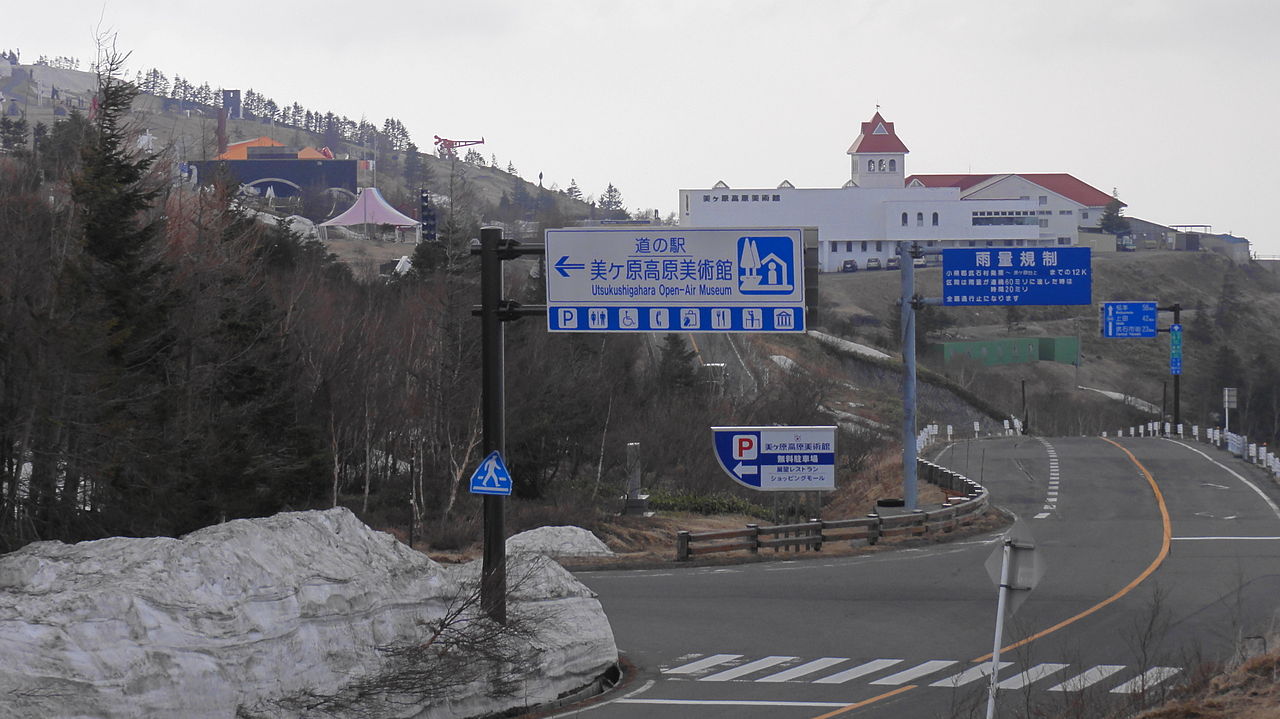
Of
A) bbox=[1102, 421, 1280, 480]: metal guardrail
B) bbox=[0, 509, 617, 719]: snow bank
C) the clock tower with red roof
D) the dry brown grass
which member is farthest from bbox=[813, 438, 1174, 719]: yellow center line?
the clock tower with red roof

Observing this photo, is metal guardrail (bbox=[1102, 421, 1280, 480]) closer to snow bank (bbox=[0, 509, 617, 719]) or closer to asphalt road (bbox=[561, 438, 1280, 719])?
asphalt road (bbox=[561, 438, 1280, 719])

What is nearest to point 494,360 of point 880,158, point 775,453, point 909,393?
point 775,453

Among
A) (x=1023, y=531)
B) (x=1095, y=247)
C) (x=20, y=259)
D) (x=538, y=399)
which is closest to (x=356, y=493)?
(x=538, y=399)

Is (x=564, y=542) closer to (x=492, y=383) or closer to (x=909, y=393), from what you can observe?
(x=909, y=393)

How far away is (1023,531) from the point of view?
34.6ft

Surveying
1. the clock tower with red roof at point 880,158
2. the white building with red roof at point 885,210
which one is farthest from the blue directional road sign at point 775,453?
the clock tower with red roof at point 880,158

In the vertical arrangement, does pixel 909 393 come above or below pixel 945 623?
above

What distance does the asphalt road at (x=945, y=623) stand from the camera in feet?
43.2

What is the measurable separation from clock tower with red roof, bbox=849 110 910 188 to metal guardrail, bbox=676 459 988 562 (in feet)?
350

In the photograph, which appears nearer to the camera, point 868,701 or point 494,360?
point 868,701

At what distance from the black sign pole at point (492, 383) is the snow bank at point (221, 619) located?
2.45 ft

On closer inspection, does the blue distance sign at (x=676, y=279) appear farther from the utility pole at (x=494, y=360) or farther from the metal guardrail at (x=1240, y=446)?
the metal guardrail at (x=1240, y=446)

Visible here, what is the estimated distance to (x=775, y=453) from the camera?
27125 mm

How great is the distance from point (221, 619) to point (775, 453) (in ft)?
58.1
